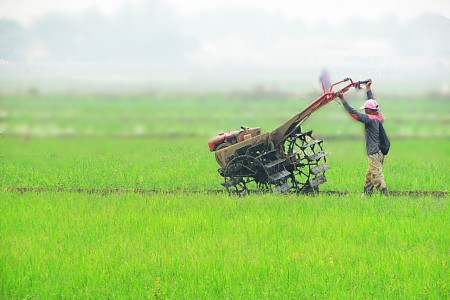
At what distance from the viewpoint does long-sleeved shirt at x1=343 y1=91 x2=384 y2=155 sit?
342 inches

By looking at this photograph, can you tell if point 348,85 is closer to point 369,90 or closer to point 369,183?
point 369,90

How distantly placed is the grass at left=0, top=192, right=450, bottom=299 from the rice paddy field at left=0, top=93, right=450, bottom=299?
0.05 feet

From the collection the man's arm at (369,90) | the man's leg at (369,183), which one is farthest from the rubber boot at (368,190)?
the man's arm at (369,90)

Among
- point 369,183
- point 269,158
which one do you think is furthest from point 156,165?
point 369,183

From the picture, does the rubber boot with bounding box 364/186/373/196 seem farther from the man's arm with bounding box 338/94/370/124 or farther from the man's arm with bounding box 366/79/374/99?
the man's arm with bounding box 366/79/374/99

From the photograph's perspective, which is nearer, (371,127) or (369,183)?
(371,127)

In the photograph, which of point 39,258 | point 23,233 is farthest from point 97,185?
point 39,258

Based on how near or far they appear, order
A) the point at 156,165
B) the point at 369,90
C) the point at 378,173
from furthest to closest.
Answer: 1. the point at 156,165
2. the point at 378,173
3. the point at 369,90

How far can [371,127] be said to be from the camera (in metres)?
8.78

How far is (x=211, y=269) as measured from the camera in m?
5.66

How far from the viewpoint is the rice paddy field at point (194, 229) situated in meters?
5.39

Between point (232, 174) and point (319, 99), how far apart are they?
1.26 m

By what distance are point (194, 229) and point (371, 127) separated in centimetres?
269

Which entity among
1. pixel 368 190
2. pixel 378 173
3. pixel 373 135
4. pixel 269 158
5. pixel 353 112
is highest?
pixel 353 112
